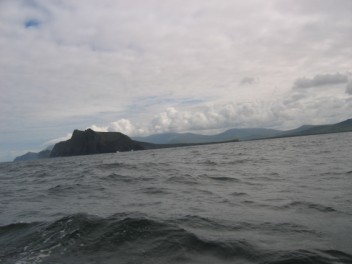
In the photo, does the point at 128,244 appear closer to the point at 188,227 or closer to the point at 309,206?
the point at 188,227

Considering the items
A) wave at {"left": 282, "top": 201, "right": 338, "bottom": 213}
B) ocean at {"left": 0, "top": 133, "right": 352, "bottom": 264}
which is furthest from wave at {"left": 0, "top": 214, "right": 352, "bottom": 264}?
wave at {"left": 282, "top": 201, "right": 338, "bottom": 213}

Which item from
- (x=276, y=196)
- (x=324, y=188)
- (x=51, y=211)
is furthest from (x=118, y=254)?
(x=324, y=188)

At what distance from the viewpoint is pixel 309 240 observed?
956 cm

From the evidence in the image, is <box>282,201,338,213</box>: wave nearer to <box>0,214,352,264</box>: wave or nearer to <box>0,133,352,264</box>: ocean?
<box>0,133,352,264</box>: ocean

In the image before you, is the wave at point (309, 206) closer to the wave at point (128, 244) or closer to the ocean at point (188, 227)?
the ocean at point (188, 227)

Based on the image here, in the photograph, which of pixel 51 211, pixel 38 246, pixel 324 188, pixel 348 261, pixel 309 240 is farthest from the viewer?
pixel 324 188

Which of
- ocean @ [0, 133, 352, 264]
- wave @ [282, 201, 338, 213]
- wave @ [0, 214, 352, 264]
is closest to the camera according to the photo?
wave @ [0, 214, 352, 264]

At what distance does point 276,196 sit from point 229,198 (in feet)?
8.11

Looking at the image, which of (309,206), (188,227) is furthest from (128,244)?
(309,206)

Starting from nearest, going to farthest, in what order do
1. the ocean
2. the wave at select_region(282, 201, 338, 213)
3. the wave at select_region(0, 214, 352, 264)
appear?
the wave at select_region(0, 214, 352, 264), the ocean, the wave at select_region(282, 201, 338, 213)

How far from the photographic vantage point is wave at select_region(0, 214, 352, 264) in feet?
28.1

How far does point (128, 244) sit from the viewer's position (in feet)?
33.6

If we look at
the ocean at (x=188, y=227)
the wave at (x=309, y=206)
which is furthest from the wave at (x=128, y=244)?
the wave at (x=309, y=206)

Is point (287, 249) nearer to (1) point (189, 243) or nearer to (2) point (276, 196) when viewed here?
(1) point (189, 243)
